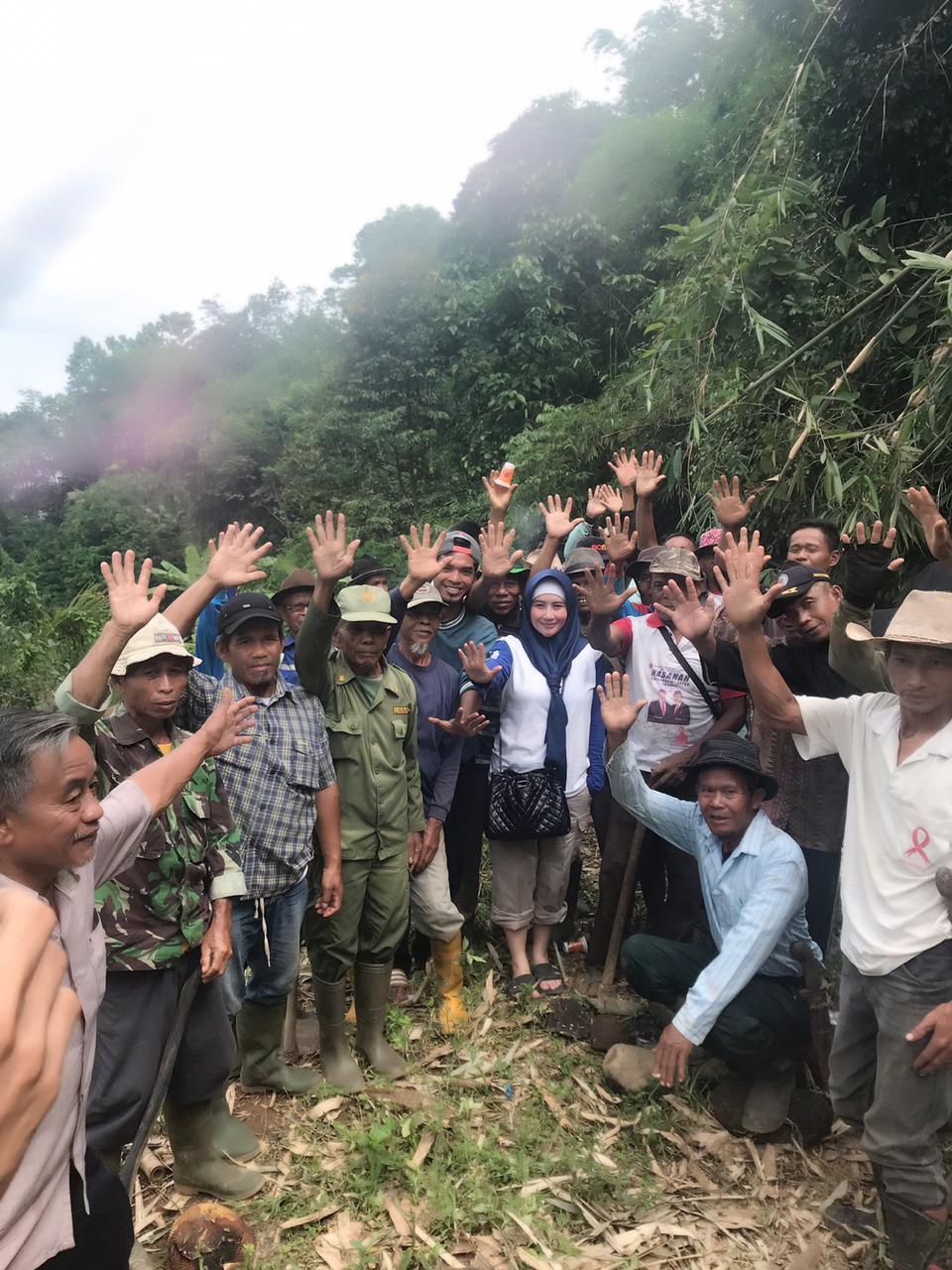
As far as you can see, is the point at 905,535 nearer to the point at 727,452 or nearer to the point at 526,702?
the point at 727,452

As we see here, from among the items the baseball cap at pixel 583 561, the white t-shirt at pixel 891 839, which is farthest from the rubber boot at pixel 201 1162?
the baseball cap at pixel 583 561

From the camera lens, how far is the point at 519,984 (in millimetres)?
4836

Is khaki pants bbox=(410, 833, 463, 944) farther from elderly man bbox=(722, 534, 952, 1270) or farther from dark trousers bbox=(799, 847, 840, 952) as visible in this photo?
elderly man bbox=(722, 534, 952, 1270)

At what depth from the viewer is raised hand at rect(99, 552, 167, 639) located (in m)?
2.77

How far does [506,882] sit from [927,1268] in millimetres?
2506

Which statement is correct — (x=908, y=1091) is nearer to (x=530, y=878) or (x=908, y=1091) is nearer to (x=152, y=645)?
(x=530, y=878)

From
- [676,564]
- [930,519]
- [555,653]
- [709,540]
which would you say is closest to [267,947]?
[555,653]

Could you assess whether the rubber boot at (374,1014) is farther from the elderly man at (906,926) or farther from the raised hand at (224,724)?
the elderly man at (906,926)

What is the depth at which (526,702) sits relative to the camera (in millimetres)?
4820

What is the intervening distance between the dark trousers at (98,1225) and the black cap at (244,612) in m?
2.02

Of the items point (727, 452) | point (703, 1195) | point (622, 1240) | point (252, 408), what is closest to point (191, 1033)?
point (622, 1240)

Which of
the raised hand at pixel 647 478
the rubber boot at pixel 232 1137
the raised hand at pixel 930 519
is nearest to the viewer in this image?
the raised hand at pixel 930 519

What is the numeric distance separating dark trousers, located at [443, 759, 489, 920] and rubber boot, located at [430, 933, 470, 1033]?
0.46 meters

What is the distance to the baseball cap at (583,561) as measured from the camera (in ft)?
18.2
